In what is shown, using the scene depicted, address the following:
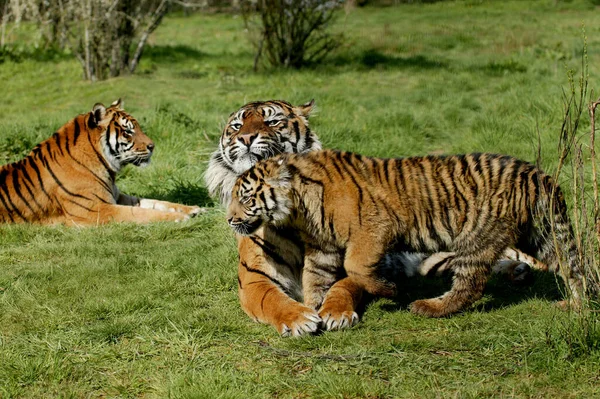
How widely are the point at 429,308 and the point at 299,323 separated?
0.69m

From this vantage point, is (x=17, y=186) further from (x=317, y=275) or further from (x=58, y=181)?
(x=317, y=275)

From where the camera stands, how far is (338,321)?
410cm

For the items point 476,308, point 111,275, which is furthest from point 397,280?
point 111,275

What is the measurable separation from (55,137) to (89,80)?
587 cm

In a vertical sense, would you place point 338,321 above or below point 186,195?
above

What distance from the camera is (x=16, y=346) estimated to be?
4.01 metres

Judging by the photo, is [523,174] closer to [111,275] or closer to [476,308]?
[476,308]

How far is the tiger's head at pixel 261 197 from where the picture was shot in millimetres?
4184

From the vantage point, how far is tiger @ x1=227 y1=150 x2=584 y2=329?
4121mm

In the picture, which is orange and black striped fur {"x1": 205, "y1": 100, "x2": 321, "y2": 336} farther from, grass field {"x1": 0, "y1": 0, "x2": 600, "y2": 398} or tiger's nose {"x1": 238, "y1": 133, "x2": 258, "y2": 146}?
grass field {"x1": 0, "y1": 0, "x2": 600, "y2": 398}

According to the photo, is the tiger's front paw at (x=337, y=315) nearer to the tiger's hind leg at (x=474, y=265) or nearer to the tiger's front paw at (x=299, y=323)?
the tiger's front paw at (x=299, y=323)

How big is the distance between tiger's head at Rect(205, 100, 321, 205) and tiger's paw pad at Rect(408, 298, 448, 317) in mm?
1222

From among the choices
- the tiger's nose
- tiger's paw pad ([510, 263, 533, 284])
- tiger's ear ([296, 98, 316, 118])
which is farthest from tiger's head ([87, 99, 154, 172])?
tiger's paw pad ([510, 263, 533, 284])

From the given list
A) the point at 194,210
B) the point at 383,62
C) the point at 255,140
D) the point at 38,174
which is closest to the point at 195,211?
the point at 194,210
